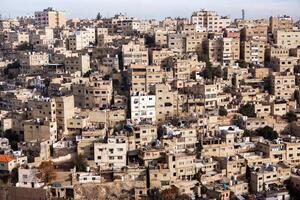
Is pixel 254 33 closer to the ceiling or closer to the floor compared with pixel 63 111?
closer to the ceiling

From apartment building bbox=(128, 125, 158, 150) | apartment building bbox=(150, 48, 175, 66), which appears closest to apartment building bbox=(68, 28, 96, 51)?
apartment building bbox=(150, 48, 175, 66)

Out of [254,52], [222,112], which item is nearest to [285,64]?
[254,52]

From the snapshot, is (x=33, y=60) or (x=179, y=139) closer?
(x=179, y=139)

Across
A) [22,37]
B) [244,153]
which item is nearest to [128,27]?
[22,37]

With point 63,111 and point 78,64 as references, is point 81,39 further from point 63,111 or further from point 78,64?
point 63,111

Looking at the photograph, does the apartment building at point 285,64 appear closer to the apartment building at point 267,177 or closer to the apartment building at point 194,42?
the apartment building at point 194,42
